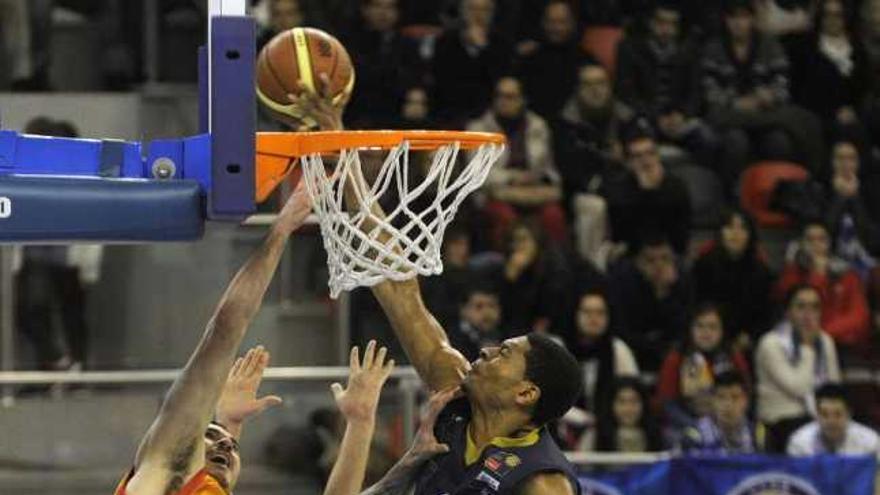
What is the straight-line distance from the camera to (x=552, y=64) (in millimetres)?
11984

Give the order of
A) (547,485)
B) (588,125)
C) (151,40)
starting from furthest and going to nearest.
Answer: (588,125)
(151,40)
(547,485)

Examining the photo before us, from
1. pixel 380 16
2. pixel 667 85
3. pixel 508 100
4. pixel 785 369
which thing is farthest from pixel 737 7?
pixel 785 369

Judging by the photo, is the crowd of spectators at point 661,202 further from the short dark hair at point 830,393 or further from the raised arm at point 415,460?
the raised arm at point 415,460

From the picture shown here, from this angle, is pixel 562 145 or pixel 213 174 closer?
pixel 213 174

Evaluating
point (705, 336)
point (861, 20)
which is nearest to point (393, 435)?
point (705, 336)

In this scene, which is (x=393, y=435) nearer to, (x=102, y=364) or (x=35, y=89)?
(x=102, y=364)

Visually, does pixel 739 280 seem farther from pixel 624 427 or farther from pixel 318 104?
pixel 318 104

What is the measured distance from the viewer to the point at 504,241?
11.1m

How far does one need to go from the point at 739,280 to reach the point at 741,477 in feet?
6.72

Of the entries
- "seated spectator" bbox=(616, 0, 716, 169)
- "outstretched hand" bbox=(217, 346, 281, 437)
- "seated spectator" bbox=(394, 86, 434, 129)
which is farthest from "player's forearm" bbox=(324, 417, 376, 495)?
"seated spectator" bbox=(616, 0, 716, 169)

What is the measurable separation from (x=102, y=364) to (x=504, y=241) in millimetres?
2371

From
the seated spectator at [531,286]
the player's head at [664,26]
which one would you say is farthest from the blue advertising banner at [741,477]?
the player's head at [664,26]

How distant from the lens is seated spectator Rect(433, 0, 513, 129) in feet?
38.3

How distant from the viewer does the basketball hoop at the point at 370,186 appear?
5.59m
